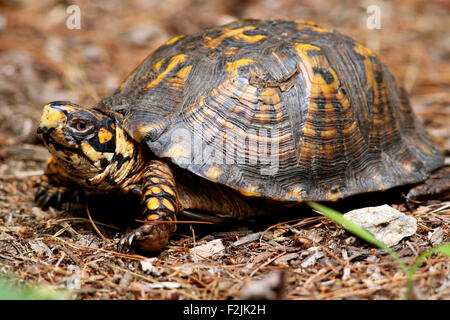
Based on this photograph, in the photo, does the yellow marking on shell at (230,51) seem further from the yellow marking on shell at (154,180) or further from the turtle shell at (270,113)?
the yellow marking on shell at (154,180)

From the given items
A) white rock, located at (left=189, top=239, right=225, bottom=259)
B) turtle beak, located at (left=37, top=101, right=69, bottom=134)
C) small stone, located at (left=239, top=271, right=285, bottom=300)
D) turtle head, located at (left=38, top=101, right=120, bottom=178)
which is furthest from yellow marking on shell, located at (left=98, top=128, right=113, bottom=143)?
small stone, located at (left=239, top=271, right=285, bottom=300)

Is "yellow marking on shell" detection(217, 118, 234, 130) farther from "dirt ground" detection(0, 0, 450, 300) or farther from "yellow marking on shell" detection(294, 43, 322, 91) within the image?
"dirt ground" detection(0, 0, 450, 300)

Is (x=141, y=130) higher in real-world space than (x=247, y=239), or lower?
higher

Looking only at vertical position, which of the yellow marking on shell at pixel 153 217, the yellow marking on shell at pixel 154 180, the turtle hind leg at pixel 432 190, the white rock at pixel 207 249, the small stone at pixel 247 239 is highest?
the turtle hind leg at pixel 432 190

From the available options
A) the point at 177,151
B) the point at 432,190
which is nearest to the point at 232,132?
the point at 177,151

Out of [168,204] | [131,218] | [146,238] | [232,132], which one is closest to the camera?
[146,238]

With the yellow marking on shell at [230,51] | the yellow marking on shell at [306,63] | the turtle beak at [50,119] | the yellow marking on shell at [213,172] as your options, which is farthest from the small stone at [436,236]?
the turtle beak at [50,119]

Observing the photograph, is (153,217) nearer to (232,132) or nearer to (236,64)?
(232,132)
